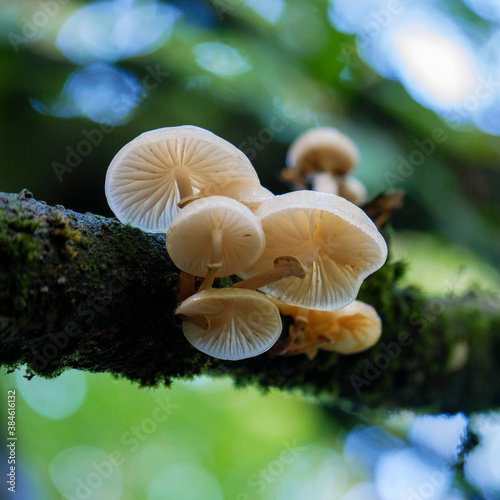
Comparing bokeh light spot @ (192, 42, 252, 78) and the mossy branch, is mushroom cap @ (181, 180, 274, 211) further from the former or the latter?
bokeh light spot @ (192, 42, 252, 78)

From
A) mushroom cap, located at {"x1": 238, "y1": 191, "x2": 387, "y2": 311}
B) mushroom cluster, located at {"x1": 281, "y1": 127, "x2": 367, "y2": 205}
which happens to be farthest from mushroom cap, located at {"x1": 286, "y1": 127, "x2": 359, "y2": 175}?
mushroom cap, located at {"x1": 238, "y1": 191, "x2": 387, "y2": 311}

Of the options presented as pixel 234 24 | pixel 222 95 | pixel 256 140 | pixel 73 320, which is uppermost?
pixel 234 24

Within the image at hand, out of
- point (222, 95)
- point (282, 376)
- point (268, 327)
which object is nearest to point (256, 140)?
point (222, 95)

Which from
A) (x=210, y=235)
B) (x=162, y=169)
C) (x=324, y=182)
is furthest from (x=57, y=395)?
(x=210, y=235)

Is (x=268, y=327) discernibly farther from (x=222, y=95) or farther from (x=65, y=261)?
(x=222, y=95)

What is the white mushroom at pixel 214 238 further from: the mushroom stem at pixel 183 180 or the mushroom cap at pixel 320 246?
the mushroom stem at pixel 183 180

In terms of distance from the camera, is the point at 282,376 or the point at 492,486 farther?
the point at 492,486
